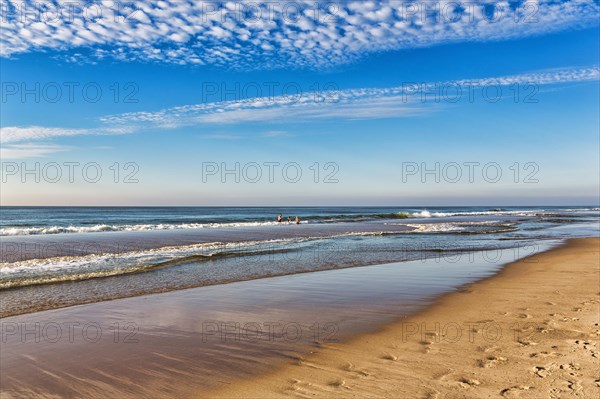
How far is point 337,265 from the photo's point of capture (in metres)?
15.4

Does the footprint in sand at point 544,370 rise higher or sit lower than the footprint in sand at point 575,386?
lower

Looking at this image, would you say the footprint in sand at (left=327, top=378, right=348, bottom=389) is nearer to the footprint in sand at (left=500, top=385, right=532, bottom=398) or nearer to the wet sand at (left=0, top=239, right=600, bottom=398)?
the wet sand at (left=0, top=239, right=600, bottom=398)

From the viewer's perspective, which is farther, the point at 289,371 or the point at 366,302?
the point at 366,302

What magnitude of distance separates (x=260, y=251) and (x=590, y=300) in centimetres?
1415

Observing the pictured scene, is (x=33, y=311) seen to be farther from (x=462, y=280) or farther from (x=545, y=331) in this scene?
(x=462, y=280)

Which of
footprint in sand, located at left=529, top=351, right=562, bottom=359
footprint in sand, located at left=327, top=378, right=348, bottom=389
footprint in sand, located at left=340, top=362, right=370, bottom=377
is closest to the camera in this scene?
footprint in sand, located at left=327, top=378, right=348, bottom=389

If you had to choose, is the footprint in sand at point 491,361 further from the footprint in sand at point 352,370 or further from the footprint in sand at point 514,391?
the footprint in sand at point 352,370

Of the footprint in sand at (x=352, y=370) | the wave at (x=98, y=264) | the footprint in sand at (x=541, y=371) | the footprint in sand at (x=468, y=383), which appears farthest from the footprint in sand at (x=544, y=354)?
the wave at (x=98, y=264)

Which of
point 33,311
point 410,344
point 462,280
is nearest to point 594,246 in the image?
point 462,280

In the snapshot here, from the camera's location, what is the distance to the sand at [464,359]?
4.54m

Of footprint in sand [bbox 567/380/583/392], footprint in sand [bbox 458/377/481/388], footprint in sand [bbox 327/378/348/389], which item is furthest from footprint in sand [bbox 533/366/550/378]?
footprint in sand [bbox 327/378/348/389]

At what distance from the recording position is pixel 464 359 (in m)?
5.41

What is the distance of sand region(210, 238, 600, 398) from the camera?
4.54m

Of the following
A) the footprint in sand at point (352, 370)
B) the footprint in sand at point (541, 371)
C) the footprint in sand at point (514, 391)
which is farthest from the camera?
the footprint in sand at point (352, 370)
